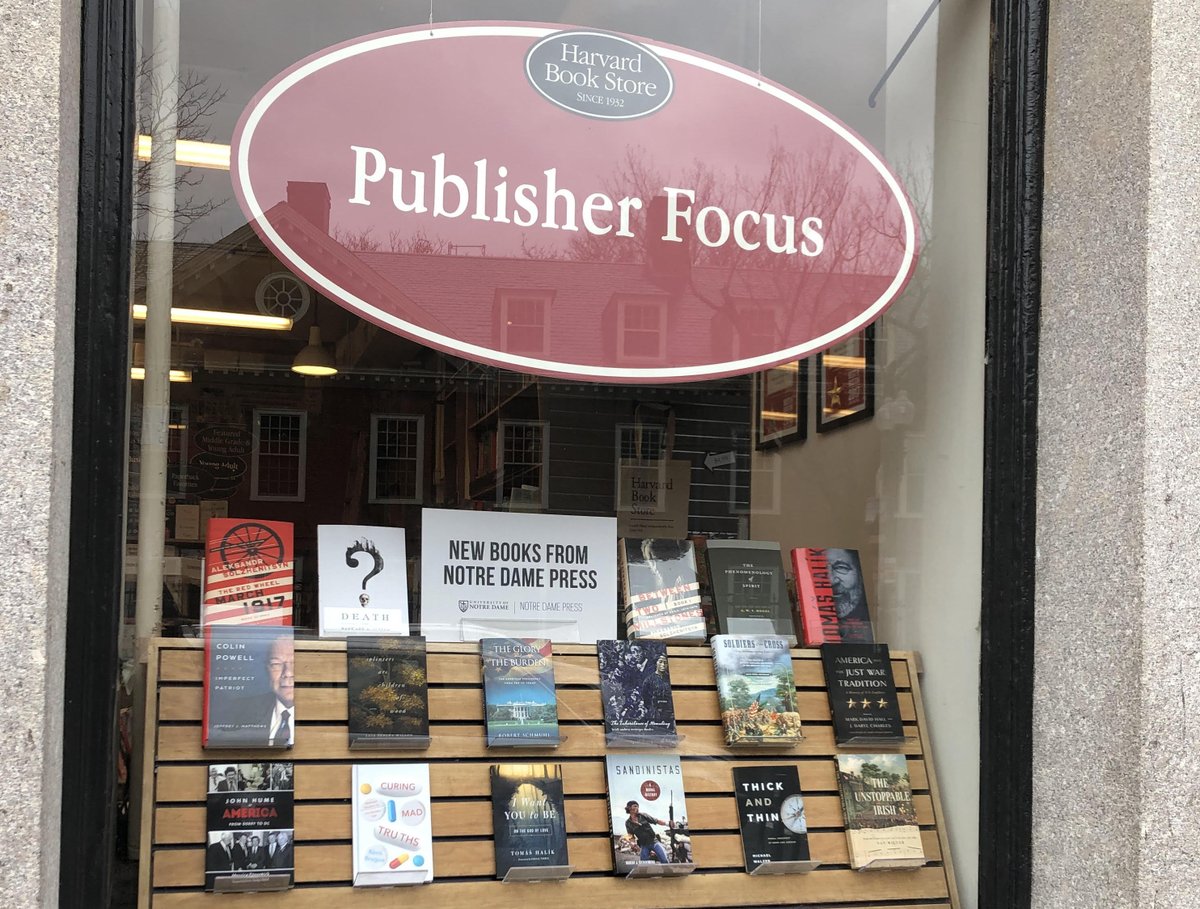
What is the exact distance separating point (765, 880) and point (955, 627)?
91cm

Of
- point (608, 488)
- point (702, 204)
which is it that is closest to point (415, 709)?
point (608, 488)

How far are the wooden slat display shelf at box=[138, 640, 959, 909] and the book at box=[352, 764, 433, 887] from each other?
0.03 m

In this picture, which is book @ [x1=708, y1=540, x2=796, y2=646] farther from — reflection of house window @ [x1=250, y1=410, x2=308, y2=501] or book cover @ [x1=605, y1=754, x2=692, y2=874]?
reflection of house window @ [x1=250, y1=410, x2=308, y2=501]

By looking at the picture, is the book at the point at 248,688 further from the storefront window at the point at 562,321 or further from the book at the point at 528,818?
the book at the point at 528,818

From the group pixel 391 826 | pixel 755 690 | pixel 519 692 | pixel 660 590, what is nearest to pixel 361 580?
pixel 519 692

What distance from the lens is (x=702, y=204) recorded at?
315 centimetres

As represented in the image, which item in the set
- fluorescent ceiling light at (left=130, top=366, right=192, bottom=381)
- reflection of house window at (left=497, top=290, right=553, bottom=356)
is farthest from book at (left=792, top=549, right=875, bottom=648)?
fluorescent ceiling light at (left=130, top=366, right=192, bottom=381)

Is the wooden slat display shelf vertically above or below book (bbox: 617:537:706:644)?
below

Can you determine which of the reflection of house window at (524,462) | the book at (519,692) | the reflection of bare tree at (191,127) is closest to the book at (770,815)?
the book at (519,692)

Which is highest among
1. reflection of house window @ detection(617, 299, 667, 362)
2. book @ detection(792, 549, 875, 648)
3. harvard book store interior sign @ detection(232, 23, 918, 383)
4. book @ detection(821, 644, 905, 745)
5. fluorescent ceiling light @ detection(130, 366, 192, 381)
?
harvard book store interior sign @ detection(232, 23, 918, 383)

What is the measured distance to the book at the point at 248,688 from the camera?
2832 millimetres

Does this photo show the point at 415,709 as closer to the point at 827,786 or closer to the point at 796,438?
the point at 827,786

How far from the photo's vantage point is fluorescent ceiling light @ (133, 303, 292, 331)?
3.00 m

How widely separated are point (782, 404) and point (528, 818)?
1461mm
